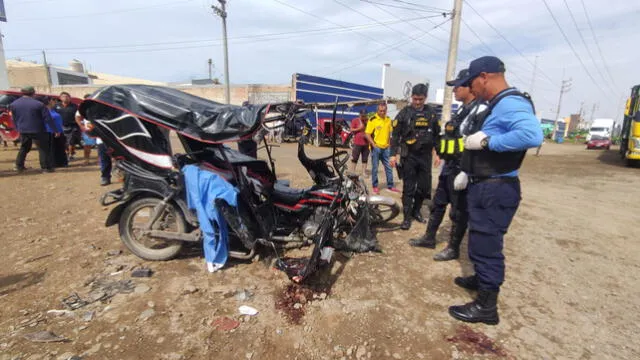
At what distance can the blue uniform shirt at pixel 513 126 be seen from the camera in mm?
1933

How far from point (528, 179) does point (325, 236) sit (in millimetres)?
8677

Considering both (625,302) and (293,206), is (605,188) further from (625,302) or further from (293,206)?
(293,206)

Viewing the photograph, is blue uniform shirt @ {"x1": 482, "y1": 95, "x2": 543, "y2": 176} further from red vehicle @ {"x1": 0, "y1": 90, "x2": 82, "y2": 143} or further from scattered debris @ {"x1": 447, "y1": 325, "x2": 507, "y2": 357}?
red vehicle @ {"x1": 0, "y1": 90, "x2": 82, "y2": 143}

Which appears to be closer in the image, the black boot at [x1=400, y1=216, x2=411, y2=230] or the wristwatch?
the wristwatch

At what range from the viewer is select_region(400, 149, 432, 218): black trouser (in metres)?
3.98

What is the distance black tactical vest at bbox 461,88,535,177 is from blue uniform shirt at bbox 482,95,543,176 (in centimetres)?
4

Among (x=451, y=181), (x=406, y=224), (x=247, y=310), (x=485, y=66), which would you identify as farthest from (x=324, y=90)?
(x=247, y=310)

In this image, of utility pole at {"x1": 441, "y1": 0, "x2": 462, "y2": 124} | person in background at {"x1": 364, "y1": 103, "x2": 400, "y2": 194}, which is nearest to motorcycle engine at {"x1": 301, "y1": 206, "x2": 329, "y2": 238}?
person in background at {"x1": 364, "y1": 103, "x2": 400, "y2": 194}

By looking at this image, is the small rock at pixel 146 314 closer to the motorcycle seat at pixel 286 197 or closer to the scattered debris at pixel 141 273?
the scattered debris at pixel 141 273

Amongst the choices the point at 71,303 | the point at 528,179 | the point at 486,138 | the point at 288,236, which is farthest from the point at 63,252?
the point at 528,179

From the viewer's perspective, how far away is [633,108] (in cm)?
1161

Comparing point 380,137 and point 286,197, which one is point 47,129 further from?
point 380,137

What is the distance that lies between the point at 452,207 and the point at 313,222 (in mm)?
1575

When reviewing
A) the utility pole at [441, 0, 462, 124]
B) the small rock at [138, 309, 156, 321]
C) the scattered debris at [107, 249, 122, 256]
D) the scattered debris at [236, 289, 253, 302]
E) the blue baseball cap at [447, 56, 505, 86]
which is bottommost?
the small rock at [138, 309, 156, 321]
